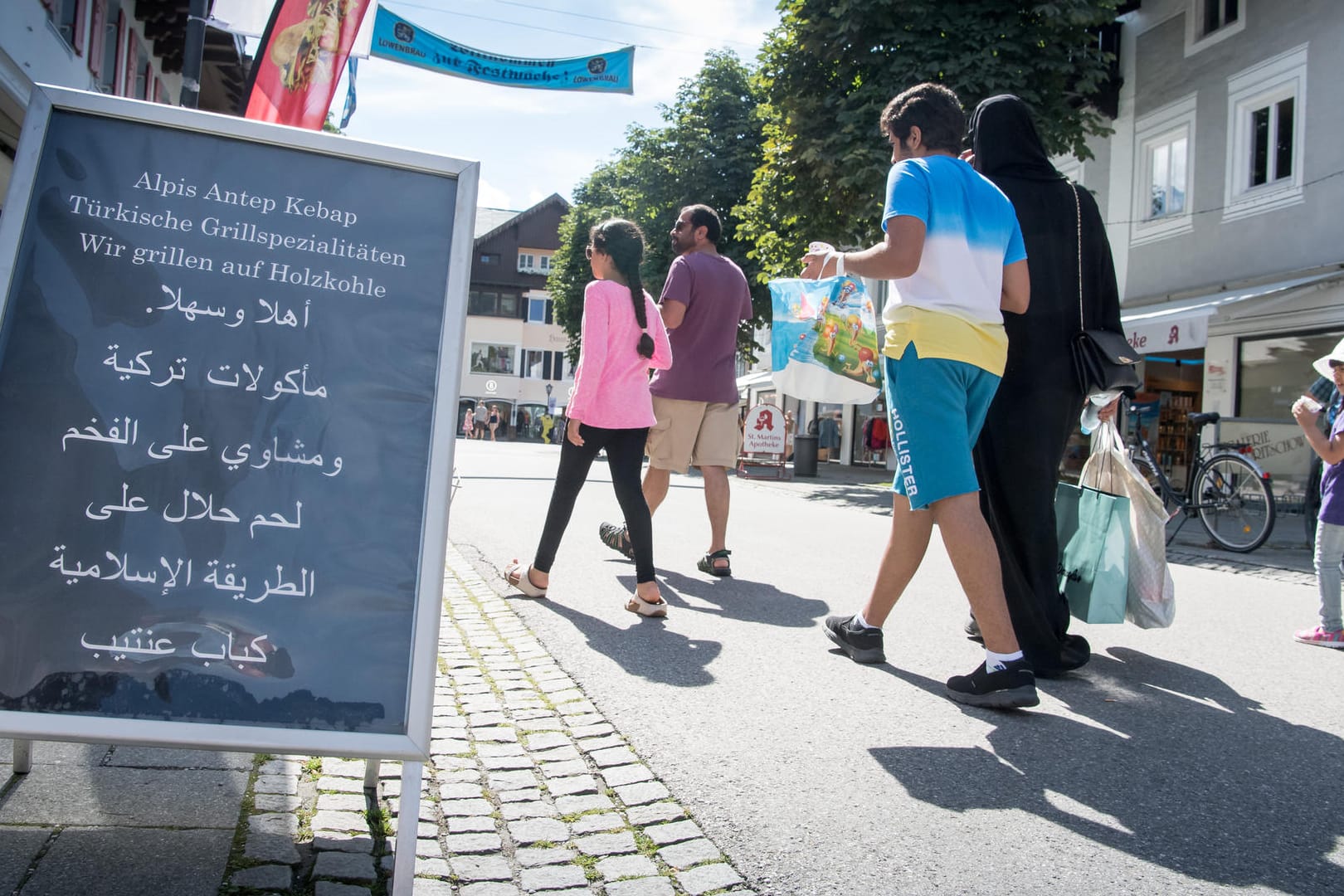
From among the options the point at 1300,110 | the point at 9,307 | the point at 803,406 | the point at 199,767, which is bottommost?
the point at 199,767

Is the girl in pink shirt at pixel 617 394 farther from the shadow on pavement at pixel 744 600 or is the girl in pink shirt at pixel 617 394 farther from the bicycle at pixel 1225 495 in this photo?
the bicycle at pixel 1225 495

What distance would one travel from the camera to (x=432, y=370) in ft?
8.27

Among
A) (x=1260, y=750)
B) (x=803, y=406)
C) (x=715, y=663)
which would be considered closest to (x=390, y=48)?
(x=715, y=663)

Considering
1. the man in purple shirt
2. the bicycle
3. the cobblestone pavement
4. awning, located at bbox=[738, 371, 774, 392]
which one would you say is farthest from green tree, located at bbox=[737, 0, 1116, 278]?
awning, located at bbox=[738, 371, 774, 392]

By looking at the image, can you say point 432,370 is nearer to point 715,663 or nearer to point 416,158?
point 416,158

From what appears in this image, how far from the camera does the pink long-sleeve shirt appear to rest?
5.13 m

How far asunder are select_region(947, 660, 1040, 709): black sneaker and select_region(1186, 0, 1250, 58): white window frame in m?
18.4

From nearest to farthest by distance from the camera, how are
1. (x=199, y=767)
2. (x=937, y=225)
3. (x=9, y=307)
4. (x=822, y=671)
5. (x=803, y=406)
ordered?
(x=9, y=307)
(x=199, y=767)
(x=937, y=225)
(x=822, y=671)
(x=803, y=406)

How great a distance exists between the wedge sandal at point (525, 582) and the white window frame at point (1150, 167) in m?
17.0

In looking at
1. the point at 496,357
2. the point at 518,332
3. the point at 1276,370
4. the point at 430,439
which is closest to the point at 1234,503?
the point at 1276,370

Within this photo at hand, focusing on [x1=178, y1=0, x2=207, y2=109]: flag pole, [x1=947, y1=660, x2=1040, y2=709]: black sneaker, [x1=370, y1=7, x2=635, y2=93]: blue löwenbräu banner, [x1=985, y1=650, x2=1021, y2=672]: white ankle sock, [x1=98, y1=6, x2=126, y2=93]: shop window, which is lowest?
[x1=947, y1=660, x2=1040, y2=709]: black sneaker

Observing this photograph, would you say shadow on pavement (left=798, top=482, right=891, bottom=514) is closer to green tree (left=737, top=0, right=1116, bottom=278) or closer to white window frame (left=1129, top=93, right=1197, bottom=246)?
green tree (left=737, top=0, right=1116, bottom=278)

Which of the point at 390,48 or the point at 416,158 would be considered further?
the point at 390,48

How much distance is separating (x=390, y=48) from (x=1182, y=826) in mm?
13379
